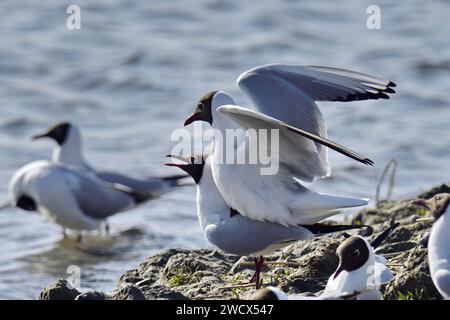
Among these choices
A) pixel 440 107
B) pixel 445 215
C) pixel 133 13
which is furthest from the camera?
pixel 133 13

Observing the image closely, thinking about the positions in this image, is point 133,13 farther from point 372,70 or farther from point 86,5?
point 372,70

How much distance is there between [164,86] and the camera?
49.4 ft

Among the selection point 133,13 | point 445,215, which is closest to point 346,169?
point 445,215

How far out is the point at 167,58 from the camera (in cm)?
1606

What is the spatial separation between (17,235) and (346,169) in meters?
3.95

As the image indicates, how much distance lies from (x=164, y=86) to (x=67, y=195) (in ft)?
14.8

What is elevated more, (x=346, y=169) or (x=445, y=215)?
(x=445, y=215)

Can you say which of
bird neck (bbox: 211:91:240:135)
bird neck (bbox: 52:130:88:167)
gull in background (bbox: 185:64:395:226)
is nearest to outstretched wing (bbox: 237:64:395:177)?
gull in background (bbox: 185:64:395:226)

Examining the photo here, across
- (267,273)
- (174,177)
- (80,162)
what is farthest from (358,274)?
(80,162)

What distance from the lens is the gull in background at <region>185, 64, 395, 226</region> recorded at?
6.08 m

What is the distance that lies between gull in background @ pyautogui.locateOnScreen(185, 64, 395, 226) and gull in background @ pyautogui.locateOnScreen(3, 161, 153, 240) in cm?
435

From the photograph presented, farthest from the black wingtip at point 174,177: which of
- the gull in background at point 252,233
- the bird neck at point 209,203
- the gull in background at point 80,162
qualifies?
the gull in background at point 252,233

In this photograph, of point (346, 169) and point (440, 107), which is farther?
point (440, 107)

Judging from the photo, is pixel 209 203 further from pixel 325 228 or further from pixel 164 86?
pixel 164 86
